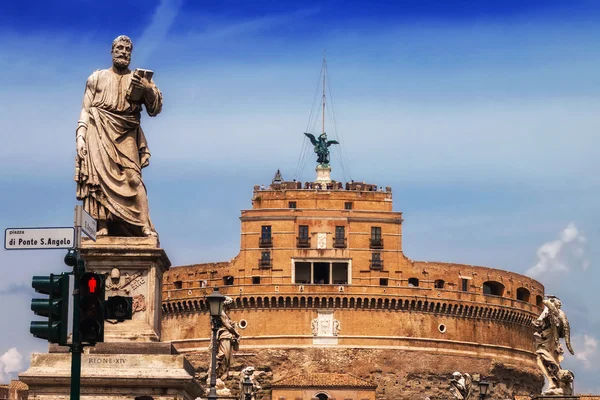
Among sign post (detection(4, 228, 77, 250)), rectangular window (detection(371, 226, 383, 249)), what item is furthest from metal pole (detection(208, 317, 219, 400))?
rectangular window (detection(371, 226, 383, 249))

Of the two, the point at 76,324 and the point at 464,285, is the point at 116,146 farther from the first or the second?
the point at 464,285

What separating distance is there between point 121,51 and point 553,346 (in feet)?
42.9

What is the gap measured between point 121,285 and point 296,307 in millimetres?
113827

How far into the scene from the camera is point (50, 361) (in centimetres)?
1688

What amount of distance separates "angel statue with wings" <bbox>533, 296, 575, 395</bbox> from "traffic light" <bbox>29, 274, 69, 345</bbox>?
1518 centimetres

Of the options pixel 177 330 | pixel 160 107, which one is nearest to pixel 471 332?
pixel 177 330

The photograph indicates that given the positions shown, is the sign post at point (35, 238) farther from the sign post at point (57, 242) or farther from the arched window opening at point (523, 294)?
the arched window opening at point (523, 294)

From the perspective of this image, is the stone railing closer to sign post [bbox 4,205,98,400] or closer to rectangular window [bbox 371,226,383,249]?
rectangular window [bbox 371,226,383,249]

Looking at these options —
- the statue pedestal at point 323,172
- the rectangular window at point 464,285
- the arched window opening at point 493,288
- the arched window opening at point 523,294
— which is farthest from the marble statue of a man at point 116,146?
the arched window opening at point 523,294

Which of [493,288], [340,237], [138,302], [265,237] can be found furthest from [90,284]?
[493,288]

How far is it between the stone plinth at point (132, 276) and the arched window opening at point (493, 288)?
123 m

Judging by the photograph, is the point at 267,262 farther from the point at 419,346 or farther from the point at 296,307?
the point at 419,346

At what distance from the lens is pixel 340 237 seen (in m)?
132

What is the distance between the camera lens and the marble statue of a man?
698 inches
